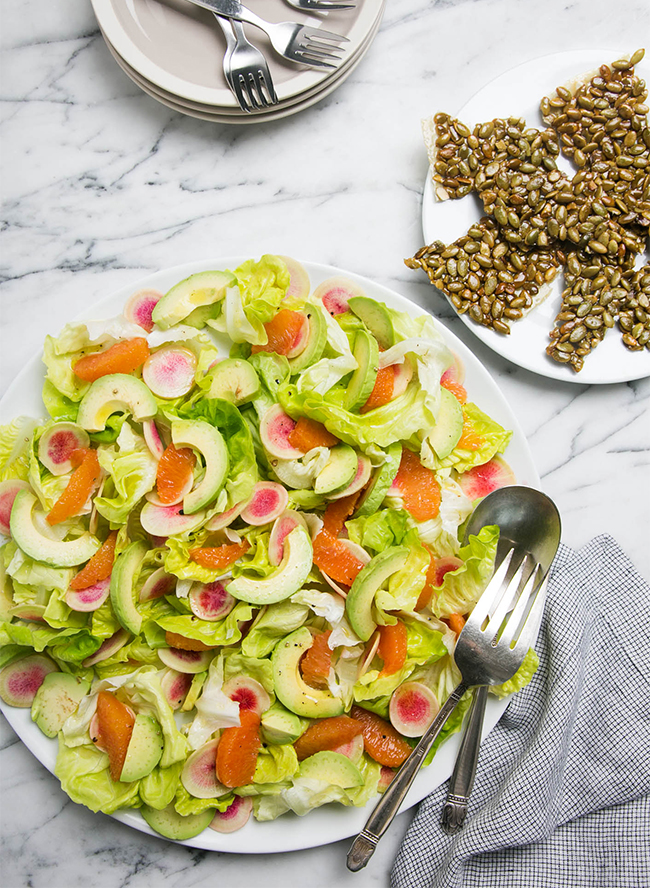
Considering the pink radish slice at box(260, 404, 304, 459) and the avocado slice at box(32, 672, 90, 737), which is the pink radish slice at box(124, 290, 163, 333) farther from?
the avocado slice at box(32, 672, 90, 737)

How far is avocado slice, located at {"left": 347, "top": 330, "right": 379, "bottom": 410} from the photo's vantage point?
199 centimetres

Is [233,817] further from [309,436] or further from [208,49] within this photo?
[208,49]


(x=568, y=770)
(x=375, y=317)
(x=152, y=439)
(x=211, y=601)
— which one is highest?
(x=375, y=317)

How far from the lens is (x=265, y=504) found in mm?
1994

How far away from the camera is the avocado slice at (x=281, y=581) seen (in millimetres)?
1890

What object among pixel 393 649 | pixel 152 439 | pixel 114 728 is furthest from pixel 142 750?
pixel 152 439

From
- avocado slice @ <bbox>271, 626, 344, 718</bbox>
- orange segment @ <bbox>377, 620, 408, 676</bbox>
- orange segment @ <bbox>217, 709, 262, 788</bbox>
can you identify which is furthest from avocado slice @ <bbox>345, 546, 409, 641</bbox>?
orange segment @ <bbox>217, 709, 262, 788</bbox>

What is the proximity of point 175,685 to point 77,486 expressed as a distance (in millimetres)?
651

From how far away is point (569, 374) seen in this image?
2.29 meters

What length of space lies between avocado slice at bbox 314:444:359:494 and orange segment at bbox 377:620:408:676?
1.39ft

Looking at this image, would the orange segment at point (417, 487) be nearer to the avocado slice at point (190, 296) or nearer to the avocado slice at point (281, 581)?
the avocado slice at point (281, 581)

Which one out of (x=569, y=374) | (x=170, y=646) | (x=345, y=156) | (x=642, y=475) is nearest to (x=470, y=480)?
(x=569, y=374)

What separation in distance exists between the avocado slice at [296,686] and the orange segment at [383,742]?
0.16 m

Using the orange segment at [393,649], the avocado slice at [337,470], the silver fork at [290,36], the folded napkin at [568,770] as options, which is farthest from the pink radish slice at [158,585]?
the silver fork at [290,36]
